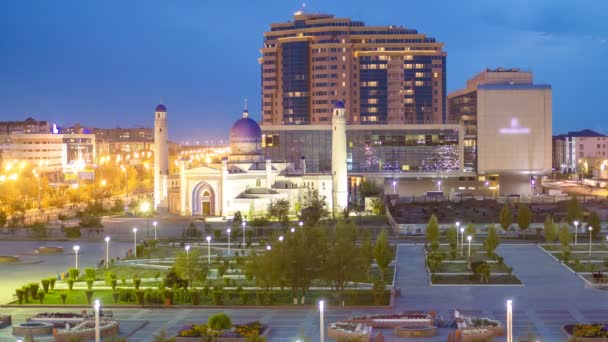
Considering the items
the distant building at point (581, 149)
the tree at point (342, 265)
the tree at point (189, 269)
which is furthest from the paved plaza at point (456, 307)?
the distant building at point (581, 149)

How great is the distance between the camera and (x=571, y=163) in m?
148

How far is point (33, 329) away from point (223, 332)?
654 cm

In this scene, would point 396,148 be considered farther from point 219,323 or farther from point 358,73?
point 219,323

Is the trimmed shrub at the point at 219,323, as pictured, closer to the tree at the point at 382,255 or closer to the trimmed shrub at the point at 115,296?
the trimmed shrub at the point at 115,296

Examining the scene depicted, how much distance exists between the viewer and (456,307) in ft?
107

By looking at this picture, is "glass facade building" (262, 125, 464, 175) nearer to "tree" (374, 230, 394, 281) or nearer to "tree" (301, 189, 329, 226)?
"tree" (301, 189, 329, 226)

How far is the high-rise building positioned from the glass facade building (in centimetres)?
1506

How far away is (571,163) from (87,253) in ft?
368

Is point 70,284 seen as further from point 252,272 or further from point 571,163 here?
point 571,163

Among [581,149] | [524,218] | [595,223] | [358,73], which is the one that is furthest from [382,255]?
[581,149]

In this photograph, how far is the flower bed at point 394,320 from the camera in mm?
28875

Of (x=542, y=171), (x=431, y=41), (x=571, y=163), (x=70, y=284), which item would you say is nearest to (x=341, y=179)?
(x=542, y=171)

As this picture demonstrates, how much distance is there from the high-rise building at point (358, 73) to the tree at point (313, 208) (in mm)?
42283

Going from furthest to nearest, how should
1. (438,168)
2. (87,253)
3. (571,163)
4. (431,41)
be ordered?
(571,163)
(431,41)
(438,168)
(87,253)
